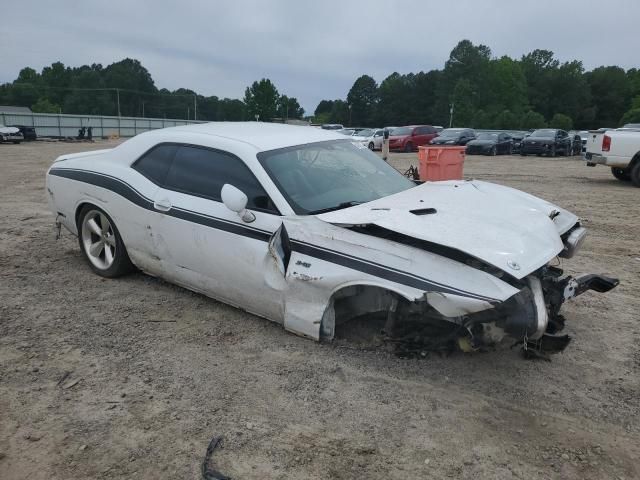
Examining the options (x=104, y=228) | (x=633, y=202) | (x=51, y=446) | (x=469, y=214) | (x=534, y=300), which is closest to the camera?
(x=51, y=446)

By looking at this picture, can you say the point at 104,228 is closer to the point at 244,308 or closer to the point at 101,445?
the point at 244,308

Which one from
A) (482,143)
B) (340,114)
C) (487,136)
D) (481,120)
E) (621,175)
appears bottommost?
(621,175)

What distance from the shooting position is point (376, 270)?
10.0ft

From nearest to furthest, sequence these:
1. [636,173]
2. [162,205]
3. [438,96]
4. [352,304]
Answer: [352,304]
[162,205]
[636,173]
[438,96]

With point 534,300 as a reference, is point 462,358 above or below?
below

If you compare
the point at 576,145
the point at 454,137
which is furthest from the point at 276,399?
the point at 576,145

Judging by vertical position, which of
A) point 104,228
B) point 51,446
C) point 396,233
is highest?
point 396,233

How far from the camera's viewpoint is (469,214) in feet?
10.9

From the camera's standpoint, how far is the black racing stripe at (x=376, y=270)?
2820 millimetres

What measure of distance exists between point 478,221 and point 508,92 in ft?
318

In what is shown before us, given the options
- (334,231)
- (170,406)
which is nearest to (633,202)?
(334,231)

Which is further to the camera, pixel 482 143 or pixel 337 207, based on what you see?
pixel 482 143

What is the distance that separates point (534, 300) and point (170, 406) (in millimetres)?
2084

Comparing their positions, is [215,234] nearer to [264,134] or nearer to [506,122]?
[264,134]
